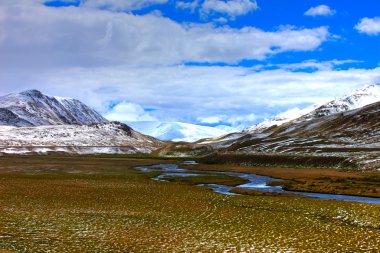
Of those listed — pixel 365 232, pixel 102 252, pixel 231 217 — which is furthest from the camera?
pixel 231 217

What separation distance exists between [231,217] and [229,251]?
45.8ft

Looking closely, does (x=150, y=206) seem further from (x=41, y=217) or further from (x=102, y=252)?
(x=102, y=252)

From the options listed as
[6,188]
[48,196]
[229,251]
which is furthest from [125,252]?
[6,188]

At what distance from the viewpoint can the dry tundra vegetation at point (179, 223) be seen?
99.4 feet

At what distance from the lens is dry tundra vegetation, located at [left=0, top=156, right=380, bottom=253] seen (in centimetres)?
3030

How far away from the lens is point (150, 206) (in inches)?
1948

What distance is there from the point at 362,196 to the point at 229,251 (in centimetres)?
4283

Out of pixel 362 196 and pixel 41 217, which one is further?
pixel 362 196

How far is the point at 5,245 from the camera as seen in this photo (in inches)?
1134

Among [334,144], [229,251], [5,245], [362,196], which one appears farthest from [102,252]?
[334,144]

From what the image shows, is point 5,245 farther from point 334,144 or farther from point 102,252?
point 334,144

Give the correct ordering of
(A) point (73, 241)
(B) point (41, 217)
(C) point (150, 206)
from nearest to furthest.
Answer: (A) point (73, 241)
(B) point (41, 217)
(C) point (150, 206)

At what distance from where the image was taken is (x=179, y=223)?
39.1 metres

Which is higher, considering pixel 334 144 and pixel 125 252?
pixel 334 144
